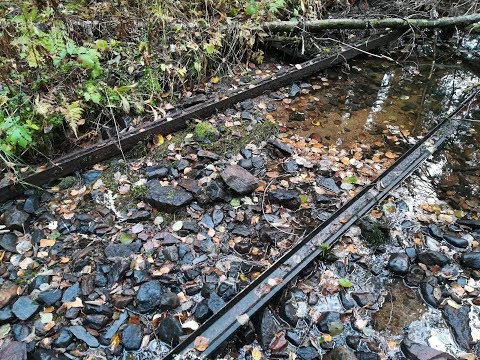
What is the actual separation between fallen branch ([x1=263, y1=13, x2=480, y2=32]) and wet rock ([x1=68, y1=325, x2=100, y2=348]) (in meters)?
4.87

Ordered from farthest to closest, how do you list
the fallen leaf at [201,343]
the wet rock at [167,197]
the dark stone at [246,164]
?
the dark stone at [246,164] → the wet rock at [167,197] → the fallen leaf at [201,343]

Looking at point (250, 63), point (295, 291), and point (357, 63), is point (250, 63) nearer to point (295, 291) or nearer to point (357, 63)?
point (357, 63)

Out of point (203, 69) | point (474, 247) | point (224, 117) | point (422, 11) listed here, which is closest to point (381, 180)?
point (474, 247)

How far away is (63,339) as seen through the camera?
106 inches

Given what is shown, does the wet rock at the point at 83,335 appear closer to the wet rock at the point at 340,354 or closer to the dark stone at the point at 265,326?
the dark stone at the point at 265,326

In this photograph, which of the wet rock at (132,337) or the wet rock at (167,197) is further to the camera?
the wet rock at (167,197)

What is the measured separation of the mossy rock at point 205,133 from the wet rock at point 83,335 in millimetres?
2442

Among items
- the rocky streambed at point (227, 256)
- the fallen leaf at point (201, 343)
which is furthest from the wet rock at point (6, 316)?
the fallen leaf at point (201, 343)

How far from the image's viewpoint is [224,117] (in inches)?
196

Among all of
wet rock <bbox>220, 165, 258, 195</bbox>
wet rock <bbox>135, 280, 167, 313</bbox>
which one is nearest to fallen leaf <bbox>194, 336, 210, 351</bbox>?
wet rock <bbox>135, 280, 167, 313</bbox>

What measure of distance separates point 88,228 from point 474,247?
3.52 meters

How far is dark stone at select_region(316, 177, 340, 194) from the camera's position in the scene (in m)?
4.04

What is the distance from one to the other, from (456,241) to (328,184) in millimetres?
1292

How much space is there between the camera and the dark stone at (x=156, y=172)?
13.2ft
